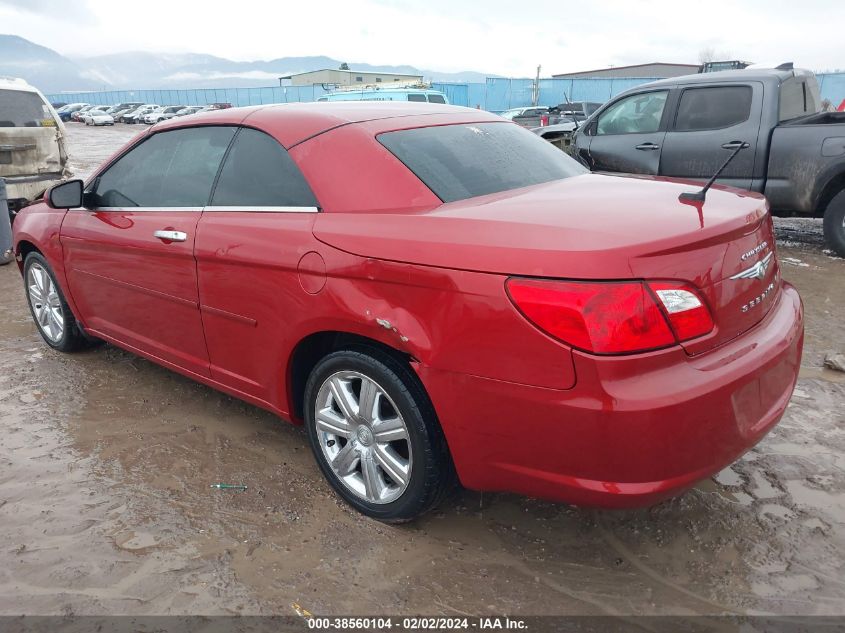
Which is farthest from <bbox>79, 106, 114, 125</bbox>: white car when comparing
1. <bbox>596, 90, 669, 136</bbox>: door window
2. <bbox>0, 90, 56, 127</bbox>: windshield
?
<bbox>596, 90, 669, 136</bbox>: door window

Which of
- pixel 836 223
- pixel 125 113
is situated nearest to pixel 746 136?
pixel 836 223

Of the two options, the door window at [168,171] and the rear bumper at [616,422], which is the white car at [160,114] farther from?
the rear bumper at [616,422]

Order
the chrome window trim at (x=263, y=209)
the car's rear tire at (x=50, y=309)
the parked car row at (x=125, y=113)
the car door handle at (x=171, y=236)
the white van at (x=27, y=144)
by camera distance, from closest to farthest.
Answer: the chrome window trim at (x=263, y=209), the car door handle at (x=171, y=236), the car's rear tire at (x=50, y=309), the white van at (x=27, y=144), the parked car row at (x=125, y=113)

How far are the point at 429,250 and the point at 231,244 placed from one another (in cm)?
105

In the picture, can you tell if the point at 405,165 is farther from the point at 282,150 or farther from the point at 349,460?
the point at 349,460

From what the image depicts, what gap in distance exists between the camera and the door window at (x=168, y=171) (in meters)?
3.13

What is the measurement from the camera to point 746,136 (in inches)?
267

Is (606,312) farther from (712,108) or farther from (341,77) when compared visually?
(341,77)

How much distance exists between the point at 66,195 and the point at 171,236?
987 millimetres

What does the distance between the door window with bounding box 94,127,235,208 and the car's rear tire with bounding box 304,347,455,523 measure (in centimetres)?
112

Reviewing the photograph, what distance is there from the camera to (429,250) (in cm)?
216

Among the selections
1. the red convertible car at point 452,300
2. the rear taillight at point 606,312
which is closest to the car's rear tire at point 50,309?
the red convertible car at point 452,300

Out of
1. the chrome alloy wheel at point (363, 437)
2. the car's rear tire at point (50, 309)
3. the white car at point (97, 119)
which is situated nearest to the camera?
the chrome alloy wheel at point (363, 437)

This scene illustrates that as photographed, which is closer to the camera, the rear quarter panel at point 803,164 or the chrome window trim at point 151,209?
the chrome window trim at point 151,209
